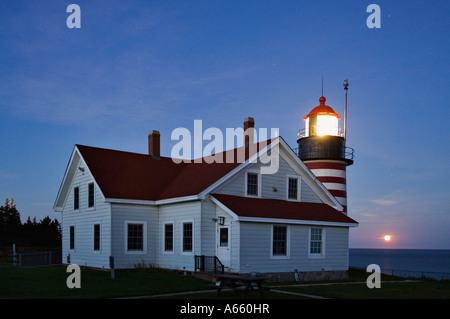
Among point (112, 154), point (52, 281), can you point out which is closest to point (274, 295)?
point (52, 281)

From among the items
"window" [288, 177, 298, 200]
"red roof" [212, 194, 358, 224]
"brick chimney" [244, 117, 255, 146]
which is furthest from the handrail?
"brick chimney" [244, 117, 255, 146]

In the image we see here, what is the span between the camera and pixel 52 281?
58.2 ft

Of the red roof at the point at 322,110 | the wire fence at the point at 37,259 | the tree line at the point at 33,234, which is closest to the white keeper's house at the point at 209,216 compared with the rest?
the wire fence at the point at 37,259

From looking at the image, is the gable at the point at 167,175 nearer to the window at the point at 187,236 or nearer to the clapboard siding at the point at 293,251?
the window at the point at 187,236

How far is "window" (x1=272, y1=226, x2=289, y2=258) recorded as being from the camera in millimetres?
20688

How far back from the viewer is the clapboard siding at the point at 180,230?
68.2 ft

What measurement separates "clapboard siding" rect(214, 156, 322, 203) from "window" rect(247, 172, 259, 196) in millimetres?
267

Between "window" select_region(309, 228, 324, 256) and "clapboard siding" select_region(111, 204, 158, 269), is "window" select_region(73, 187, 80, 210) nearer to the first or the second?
"clapboard siding" select_region(111, 204, 158, 269)

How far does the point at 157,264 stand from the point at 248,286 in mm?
10337

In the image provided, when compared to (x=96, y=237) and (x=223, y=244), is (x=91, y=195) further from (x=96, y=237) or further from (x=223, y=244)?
(x=223, y=244)

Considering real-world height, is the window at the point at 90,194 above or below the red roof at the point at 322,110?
below

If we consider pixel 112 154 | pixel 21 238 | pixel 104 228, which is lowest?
pixel 21 238

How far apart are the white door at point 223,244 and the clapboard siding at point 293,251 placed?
0.77 metres
